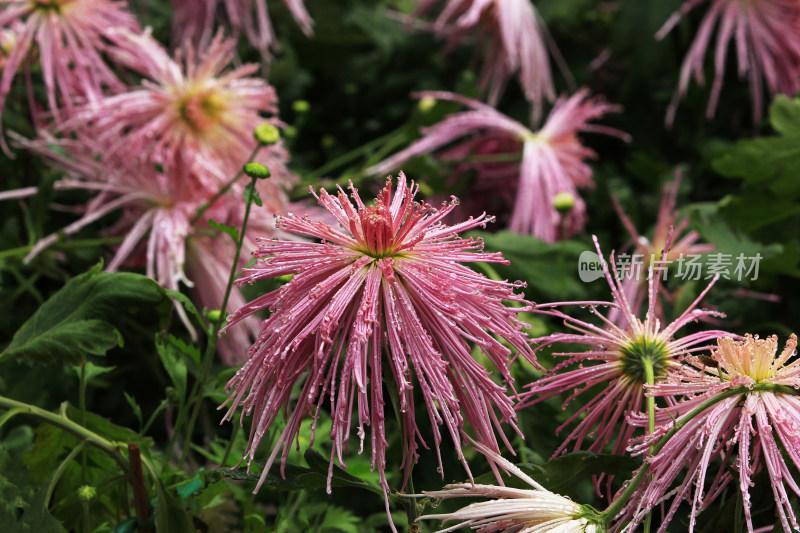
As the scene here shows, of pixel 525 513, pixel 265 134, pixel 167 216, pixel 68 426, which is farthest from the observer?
pixel 167 216

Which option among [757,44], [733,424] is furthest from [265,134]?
[757,44]

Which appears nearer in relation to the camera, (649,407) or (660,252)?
(649,407)

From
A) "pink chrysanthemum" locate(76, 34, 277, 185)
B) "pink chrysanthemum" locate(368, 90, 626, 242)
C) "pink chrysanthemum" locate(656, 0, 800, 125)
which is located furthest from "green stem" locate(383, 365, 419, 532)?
"pink chrysanthemum" locate(656, 0, 800, 125)

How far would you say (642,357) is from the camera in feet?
1.39

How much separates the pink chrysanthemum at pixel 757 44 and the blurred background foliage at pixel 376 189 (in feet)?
0.18

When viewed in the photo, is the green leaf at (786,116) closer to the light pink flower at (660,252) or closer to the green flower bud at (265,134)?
the light pink flower at (660,252)

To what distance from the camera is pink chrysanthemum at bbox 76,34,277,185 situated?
2.57ft

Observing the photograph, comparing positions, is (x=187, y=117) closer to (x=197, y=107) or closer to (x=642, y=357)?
(x=197, y=107)

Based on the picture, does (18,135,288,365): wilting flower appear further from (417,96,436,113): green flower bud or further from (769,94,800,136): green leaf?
(769,94,800,136): green leaf

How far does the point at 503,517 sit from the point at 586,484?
0.78 feet

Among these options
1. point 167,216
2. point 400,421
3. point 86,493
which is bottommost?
point 86,493

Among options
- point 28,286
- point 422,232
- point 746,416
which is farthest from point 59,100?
point 746,416

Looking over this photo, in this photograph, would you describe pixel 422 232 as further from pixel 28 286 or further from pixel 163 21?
pixel 163 21

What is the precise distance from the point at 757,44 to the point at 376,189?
539 mm
